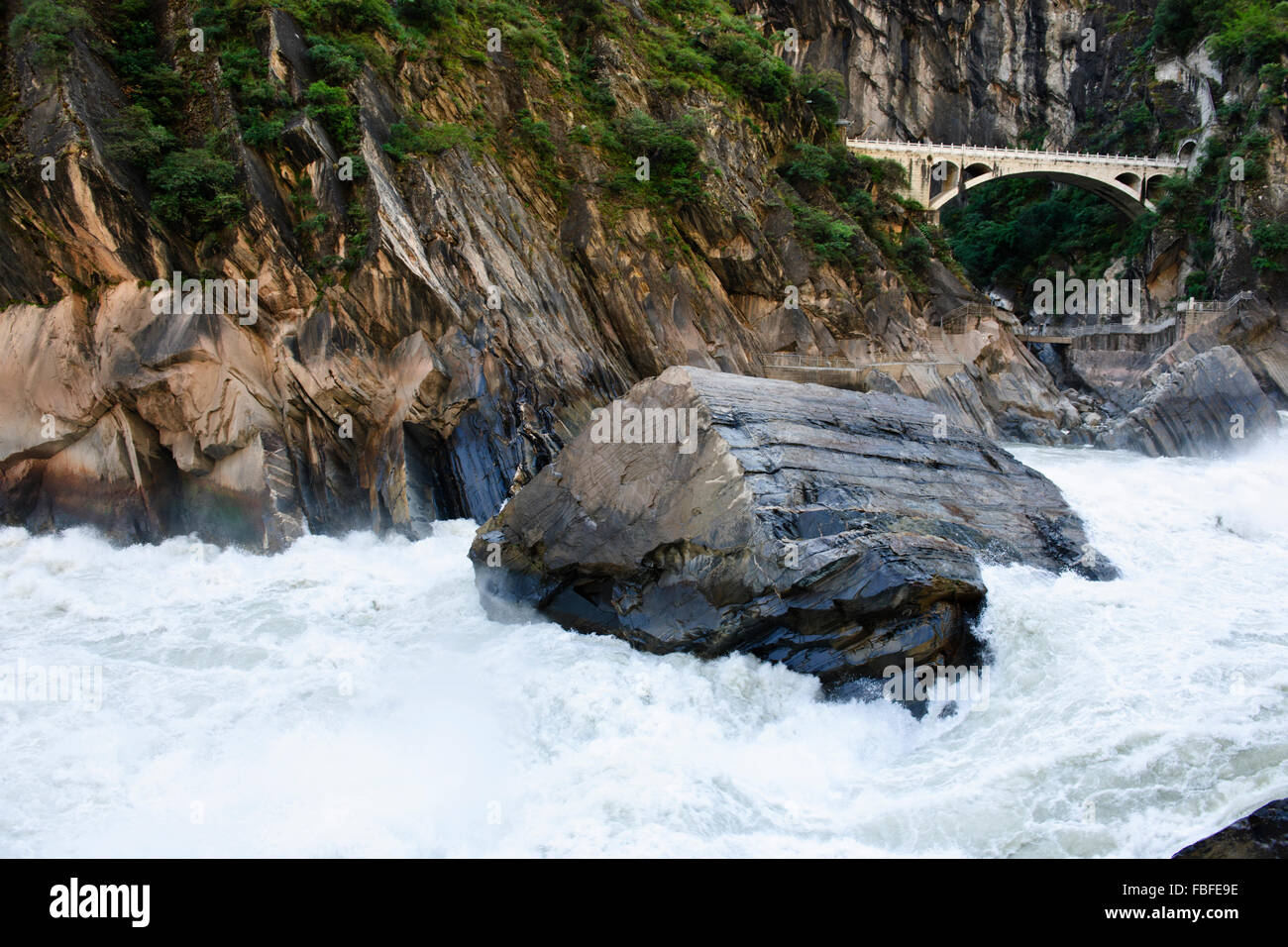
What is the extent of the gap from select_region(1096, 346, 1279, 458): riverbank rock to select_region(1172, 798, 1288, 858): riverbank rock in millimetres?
18227

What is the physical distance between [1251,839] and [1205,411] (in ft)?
64.6

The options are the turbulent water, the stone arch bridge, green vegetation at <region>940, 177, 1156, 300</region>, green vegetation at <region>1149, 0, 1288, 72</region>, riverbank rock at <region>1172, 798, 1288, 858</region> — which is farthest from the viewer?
green vegetation at <region>940, 177, 1156, 300</region>

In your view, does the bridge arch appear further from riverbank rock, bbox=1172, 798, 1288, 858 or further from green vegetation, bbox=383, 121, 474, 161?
riverbank rock, bbox=1172, 798, 1288, 858

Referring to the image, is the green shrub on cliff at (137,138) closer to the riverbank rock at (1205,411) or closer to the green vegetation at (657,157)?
the green vegetation at (657,157)

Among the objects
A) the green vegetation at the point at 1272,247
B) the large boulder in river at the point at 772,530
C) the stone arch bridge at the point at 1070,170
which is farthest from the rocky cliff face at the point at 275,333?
the green vegetation at the point at 1272,247

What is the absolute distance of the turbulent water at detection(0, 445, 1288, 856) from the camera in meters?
7.36

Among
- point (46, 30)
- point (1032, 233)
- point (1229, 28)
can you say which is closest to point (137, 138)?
point (46, 30)

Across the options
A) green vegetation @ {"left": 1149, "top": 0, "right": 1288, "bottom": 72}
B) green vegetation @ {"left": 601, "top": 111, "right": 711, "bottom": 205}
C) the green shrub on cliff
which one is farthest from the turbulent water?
green vegetation @ {"left": 1149, "top": 0, "right": 1288, "bottom": 72}

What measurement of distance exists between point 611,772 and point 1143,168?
174 feet

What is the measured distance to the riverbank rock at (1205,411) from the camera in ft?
70.6

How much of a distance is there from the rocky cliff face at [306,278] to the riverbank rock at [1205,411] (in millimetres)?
12292

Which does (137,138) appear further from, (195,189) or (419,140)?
(419,140)

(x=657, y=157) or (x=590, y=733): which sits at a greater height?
(x=657, y=157)

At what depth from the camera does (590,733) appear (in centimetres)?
912
